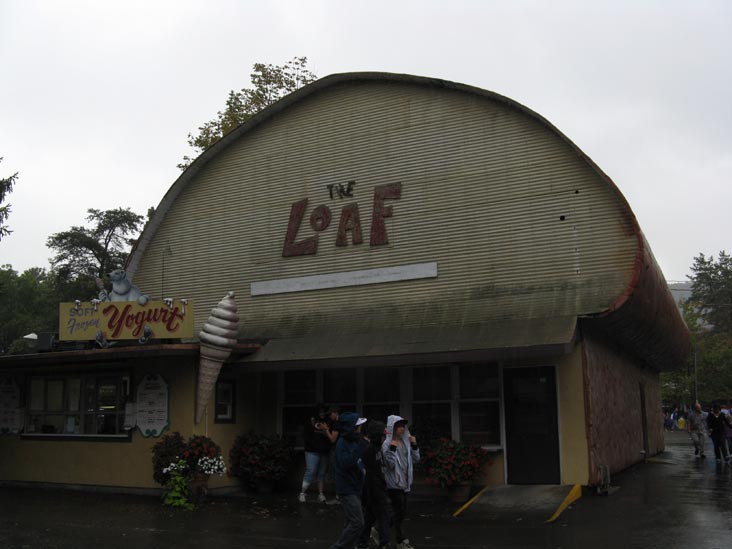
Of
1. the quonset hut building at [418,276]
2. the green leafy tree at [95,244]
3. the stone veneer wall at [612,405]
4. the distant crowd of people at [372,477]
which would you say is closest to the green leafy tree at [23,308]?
the green leafy tree at [95,244]

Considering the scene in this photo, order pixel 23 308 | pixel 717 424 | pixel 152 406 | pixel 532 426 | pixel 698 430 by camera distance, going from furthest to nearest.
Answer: pixel 23 308, pixel 698 430, pixel 717 424, pixel 152 406, pixel 532 426

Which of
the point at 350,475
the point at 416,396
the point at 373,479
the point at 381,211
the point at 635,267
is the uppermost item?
the point at 381,211

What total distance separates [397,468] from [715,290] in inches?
3380

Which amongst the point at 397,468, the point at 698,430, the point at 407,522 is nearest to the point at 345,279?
the point at 407,522

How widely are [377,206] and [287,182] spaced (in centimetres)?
275

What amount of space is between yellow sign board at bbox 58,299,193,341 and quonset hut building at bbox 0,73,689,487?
0.71 m

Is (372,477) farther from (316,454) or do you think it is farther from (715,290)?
(715,290)

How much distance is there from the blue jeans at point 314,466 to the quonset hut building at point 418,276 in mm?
1753

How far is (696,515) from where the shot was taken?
36.3 ft

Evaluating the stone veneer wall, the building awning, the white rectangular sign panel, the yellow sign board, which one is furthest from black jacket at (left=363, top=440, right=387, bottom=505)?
the white rectangular sign panel

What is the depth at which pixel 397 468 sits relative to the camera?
9.41 metres

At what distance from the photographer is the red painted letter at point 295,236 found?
56.0 feet

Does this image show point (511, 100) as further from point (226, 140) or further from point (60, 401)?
→ point (60, 401)

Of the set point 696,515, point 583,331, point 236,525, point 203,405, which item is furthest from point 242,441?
point 696,515
